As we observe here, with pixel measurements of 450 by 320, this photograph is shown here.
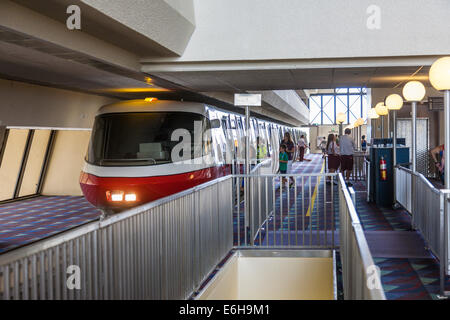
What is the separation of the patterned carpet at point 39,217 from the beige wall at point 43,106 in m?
2.19

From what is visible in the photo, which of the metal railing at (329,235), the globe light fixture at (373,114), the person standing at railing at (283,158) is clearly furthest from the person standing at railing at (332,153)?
the metal railing at (329,235)

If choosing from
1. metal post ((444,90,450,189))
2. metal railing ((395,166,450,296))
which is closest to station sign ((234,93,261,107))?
metal railing ((395,166,450,296))

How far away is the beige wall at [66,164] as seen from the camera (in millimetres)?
16984

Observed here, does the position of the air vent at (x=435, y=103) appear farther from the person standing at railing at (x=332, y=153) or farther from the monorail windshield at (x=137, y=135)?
the monorail windshield at (x=137, y=135)

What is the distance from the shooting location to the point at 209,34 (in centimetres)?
986

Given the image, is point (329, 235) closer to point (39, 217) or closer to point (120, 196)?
point (120, 196)

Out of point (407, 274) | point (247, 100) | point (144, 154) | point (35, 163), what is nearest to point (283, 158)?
point (144, 154)

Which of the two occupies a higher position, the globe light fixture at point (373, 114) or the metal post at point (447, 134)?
the globe light fixture at point (373, 114)

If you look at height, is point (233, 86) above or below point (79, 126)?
above
